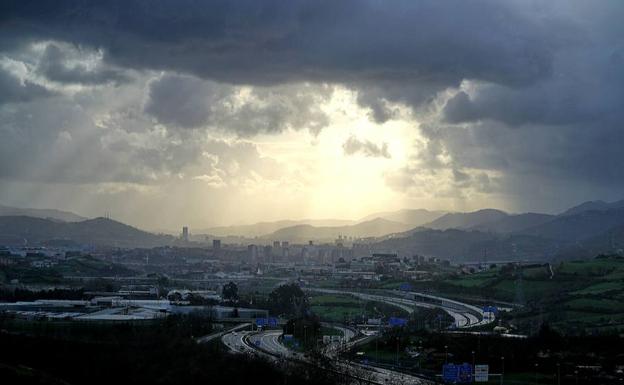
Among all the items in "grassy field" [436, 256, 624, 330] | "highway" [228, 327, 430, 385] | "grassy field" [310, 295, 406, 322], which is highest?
"grassy field" [436, 256, 624, 330]

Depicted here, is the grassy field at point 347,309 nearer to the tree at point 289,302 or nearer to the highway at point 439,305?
the tree at point 289,302

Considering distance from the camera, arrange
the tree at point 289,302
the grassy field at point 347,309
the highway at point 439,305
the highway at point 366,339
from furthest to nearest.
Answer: the tree at point 289,302 → the grassy field at point 347,309 → the highway at point 439,305 → the highway at point 366,339

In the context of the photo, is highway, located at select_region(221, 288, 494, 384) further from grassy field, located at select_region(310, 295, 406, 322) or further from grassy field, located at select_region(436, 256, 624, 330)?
grassy field, located at select_region(436, 256, 624, 330)


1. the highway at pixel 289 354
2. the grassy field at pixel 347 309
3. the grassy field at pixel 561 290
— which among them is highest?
the grassy field at pixel 561 290

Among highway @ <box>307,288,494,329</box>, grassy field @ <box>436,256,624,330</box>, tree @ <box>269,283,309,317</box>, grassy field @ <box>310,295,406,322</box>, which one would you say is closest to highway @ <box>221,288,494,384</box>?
highway @ <box>307,288,494,329</box>

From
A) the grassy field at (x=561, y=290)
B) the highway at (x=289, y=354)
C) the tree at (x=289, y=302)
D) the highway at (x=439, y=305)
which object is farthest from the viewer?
the tree at (x=289, y=302)

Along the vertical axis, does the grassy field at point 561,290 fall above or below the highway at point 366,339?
above

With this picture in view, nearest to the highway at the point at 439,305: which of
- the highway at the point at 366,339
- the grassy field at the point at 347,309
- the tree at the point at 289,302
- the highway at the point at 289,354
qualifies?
the highway at the point at 366,339

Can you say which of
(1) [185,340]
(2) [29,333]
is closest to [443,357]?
(1) [185,340]

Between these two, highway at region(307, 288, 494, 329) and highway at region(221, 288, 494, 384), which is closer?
highway at region(221, 288, 494, 384)

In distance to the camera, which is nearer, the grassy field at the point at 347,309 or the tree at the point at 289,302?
the grassy field at the point at 347,309
